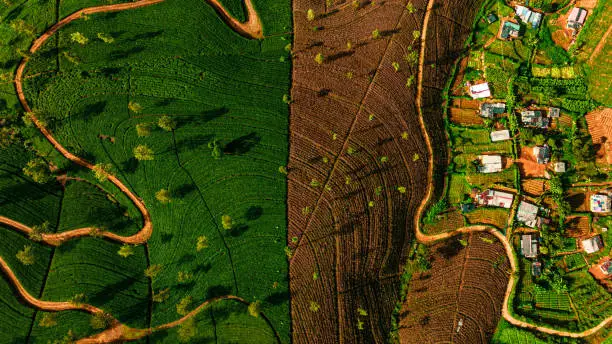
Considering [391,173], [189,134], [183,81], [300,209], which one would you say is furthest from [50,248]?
[391,173]

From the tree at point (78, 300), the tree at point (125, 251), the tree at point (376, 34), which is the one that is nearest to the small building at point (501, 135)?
the tree at point (376, 34)

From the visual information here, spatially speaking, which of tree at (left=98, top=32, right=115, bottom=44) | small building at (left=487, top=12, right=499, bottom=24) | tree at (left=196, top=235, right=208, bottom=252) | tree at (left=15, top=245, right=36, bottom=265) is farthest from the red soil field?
tree at (left=15, top=245, right=36, bottom=265)

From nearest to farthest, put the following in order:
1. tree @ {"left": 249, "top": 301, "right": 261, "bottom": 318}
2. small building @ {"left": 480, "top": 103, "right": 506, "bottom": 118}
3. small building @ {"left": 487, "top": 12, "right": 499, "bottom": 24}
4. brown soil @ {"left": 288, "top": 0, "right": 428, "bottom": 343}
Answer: tree @ {"left": 249, "top": 301, "right": 261, "bottom": 318}, brown soil @ {"left": 288, "top": 0, "right": 428, "bottom": 343}, small building @ {"left": 480, "top": 103, "right": 506, "bottom": 118}, small building @ {"left": 487, "top": 12, "right": 499, "bottom": 24}

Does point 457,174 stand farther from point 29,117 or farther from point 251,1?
point 29,117

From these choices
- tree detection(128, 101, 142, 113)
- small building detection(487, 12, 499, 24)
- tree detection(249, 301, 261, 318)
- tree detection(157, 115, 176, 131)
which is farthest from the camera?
small building detection(487, 12, 499, 24)

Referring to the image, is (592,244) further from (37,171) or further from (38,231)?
(37,171)

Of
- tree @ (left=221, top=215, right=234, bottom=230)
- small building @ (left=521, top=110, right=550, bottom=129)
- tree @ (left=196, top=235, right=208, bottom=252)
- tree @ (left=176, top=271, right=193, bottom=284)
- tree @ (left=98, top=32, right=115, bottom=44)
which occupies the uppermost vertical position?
tree @ (left=98, top=32, right=115, bottom=44)

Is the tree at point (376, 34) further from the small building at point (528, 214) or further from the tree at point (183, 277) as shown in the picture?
the tree at point (183, 277)

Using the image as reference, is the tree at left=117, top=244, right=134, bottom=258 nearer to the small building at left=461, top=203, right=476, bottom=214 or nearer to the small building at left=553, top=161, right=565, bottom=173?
the small building at left=461, top=203, right=476, bottom=214
